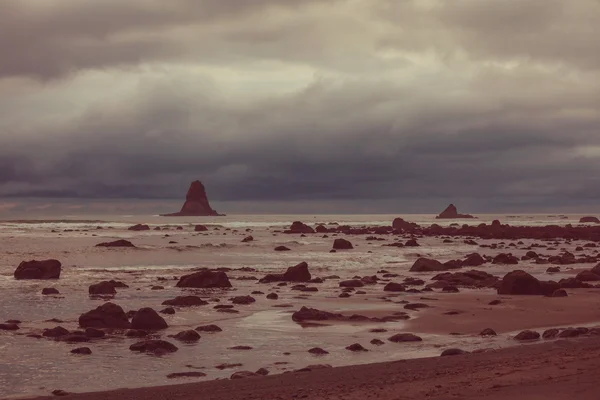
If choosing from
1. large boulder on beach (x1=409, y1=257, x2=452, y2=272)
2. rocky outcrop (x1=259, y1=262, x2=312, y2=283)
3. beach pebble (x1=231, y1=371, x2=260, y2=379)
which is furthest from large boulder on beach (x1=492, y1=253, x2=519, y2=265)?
beach pebble (x1=231, y1=371, x2=260, y2=379)

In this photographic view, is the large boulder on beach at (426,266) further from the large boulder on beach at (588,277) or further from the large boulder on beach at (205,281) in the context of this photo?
the large boulder on beach at (205,281)

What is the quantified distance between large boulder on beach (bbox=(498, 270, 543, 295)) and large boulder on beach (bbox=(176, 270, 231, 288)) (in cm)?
1445

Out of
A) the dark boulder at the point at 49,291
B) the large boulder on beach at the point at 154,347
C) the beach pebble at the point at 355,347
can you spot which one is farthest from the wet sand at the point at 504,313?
the dark boulder at the point at 49,291

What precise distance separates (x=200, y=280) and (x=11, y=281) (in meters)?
11.5

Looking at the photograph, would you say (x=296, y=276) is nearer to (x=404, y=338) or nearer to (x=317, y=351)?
(x=404, y=338)

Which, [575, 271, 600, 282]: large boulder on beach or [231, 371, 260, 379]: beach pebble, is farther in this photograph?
[575, 271, 600, 282]: large boulder on beach

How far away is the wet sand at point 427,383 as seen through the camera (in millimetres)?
12742

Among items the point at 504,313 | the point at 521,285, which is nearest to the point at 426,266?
the point at 521,285

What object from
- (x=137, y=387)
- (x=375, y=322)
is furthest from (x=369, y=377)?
(x=375, y=322)

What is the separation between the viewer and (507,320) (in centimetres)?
2498

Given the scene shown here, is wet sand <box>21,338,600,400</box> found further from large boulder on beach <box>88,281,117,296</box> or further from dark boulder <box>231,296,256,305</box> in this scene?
large boulder on beach <box>88,281,117,296</box>

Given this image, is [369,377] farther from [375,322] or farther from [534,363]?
[375,322]

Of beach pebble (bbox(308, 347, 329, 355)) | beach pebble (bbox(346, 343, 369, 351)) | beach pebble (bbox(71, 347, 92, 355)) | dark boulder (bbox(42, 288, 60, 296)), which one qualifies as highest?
beach pebble (bbox(346, 343, 369, 351))

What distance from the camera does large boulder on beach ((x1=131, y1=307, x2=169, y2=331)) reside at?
75.1 ft
